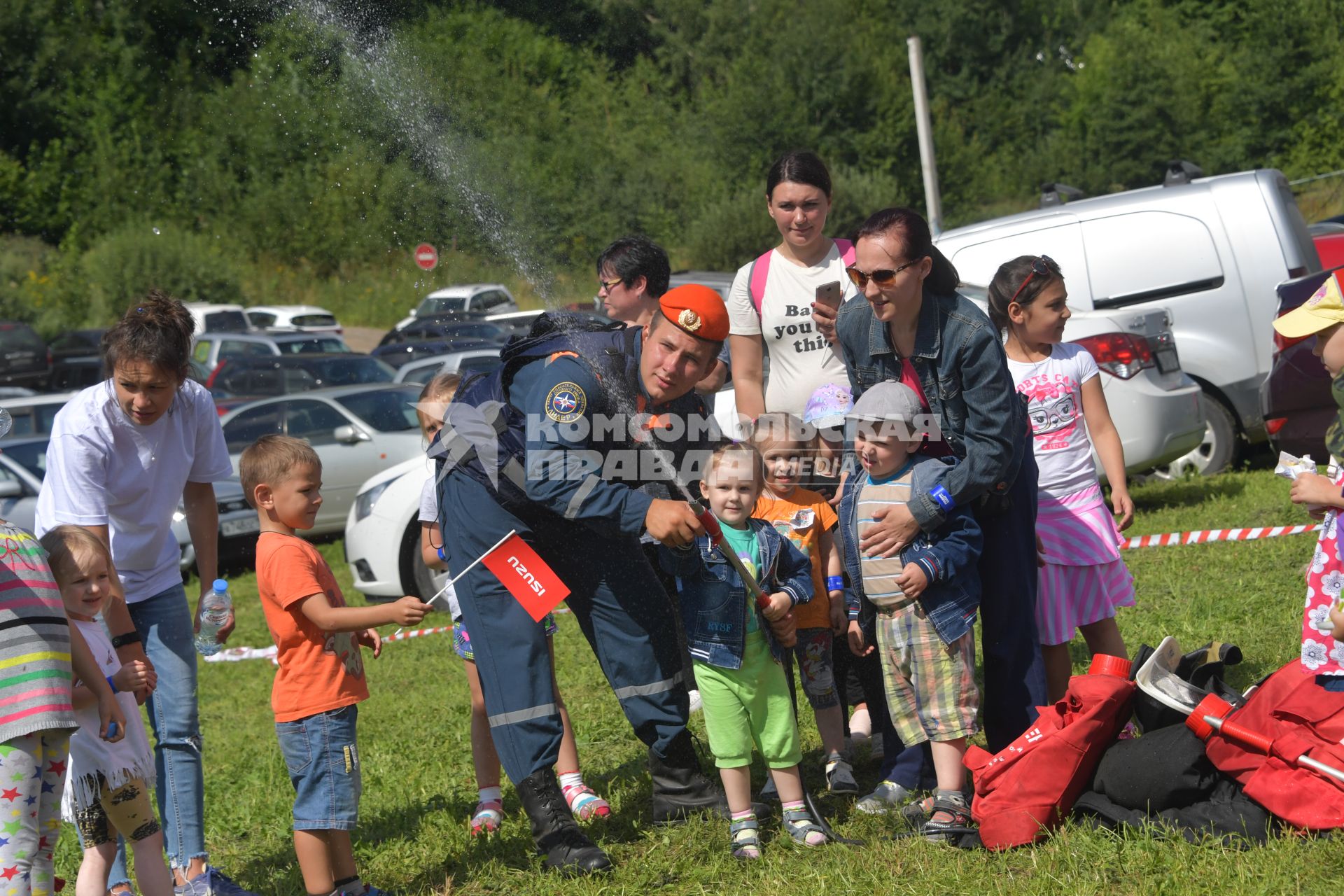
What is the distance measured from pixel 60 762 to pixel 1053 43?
57.6 m

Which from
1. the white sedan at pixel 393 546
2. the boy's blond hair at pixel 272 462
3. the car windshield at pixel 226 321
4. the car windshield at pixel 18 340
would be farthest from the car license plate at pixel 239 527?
the car windshield at pixel 226 321

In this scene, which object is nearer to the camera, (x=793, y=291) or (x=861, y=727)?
(x=793, y=291)

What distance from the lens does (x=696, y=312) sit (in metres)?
4.05

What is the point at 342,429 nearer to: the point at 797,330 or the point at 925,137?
the point at 797,330

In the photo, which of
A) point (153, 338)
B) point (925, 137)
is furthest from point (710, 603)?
point (925, 137)

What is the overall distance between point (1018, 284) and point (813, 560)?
128 centimetres

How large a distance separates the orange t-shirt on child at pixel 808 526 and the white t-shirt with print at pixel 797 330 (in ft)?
1.55

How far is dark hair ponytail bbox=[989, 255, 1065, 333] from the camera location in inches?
192

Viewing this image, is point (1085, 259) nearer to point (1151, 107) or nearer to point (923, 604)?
point (923, 604)

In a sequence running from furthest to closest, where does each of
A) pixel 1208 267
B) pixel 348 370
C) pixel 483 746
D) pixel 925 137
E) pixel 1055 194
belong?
pixel 925 137 → pixel 348 370 → pixel 1055 194 → pixel 1208 267 → pixel 483 746

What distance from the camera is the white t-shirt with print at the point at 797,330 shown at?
5164 millimetres

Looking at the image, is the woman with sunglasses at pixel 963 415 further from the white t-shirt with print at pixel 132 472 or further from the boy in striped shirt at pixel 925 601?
the white t-shirt with print at pixel 132 472

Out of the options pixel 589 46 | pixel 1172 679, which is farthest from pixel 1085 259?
pixel 589 46

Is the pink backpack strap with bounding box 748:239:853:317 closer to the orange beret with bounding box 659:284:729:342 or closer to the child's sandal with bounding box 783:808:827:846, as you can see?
the orange beret with bounding box 659:284:729:342
